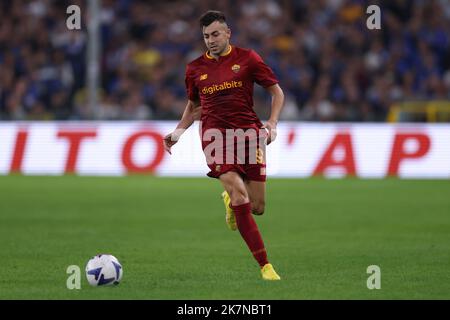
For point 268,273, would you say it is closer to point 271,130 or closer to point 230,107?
point 271,130

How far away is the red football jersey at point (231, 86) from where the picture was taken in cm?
954

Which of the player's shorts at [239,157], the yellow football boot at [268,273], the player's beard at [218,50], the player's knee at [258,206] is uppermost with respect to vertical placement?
the player's beard at [218,50]

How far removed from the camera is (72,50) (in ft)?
83.9

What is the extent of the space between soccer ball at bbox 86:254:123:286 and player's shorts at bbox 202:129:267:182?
1.30 metres

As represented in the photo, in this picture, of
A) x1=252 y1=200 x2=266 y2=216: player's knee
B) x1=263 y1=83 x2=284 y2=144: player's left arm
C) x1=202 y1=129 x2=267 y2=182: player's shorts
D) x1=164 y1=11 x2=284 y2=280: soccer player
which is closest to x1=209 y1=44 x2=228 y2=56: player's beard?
x1=164 y1=11 x2=284 y2=280: soccer player

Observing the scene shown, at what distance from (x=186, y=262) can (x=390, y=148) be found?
37.3ft

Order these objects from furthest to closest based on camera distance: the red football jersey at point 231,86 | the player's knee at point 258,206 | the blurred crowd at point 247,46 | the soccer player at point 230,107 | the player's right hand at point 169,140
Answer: the blurred crowd at point 247,46, the player's knee at point 258,206, the player's right hand at point 169,140, the red football jersey at point 231,86, the soccer player at point 230,107

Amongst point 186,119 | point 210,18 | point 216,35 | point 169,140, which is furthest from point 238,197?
point 210,18

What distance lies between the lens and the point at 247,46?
2541 cm

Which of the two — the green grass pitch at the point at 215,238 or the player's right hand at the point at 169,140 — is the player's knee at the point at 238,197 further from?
the player's right hand at the point at 169,140

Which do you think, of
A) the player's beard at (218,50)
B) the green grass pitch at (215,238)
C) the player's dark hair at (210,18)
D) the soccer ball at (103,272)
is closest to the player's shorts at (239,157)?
the player's beard at (218,50)

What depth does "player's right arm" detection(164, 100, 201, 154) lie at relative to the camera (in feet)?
32.0

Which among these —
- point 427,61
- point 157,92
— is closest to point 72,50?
point 157,92

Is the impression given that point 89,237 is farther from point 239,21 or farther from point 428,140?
point 239,21
